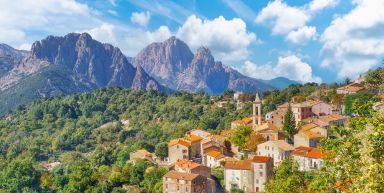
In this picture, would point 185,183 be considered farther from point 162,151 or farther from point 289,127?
point 162,151

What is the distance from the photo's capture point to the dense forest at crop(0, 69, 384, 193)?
1338 cm

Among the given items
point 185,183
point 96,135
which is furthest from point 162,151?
point 96,135

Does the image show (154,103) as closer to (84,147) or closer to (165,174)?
(84,147)

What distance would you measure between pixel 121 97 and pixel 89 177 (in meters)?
91.6

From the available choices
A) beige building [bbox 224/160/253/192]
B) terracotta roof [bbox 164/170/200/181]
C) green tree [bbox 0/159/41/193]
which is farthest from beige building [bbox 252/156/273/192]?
green tree [bbox 0/159/41/193]

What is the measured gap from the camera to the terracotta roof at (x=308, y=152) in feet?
183

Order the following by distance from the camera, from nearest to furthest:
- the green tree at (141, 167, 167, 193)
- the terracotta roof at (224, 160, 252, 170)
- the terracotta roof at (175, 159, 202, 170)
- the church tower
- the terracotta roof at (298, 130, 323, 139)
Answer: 1. the terracotta roof at (224, 160, 252, 170)
2. the terracotta roof at (175, 159, 202, 170)
3. the green tree at (141, 167, 167, 193)
4. the terracotta roof at (298, 130, 323, 139)
5. the church tower

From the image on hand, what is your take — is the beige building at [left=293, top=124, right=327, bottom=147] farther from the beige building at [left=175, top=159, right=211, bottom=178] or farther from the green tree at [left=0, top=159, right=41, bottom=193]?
the green tree at [left=0, top=159, right=41, bottom=193]

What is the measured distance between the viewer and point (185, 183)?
55.2 metres

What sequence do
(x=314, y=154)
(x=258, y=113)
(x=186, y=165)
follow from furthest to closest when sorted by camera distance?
(x=258, y=113) < (x=186, y=165) < (x=314, y=154)

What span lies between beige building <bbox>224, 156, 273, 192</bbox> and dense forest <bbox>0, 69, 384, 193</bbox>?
5124 millimetres

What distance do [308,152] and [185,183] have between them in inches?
625

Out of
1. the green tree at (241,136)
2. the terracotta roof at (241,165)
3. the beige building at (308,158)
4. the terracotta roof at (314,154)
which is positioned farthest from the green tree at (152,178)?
the terracotta roof at (314,154)

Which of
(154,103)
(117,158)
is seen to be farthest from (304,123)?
(154,103)
